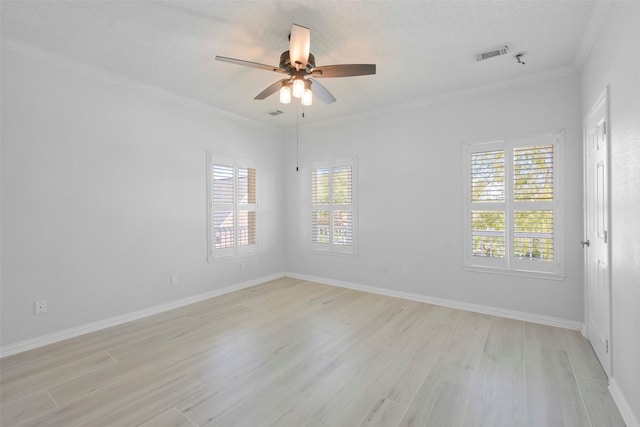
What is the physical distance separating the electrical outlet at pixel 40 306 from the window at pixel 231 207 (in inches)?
76.8

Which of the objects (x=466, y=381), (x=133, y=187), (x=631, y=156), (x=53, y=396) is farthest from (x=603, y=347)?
(x=133, y=187)

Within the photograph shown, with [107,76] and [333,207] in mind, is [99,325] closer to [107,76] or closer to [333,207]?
[107,76]

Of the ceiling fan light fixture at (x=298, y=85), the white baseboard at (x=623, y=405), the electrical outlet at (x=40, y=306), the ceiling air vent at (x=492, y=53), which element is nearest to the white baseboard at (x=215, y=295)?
the electrical outlet at (x=40, y=306)

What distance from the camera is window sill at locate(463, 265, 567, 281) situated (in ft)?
11.2

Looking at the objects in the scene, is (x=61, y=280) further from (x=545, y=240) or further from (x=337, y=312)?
(x=545, y=240)

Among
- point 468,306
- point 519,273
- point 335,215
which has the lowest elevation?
point 468,306

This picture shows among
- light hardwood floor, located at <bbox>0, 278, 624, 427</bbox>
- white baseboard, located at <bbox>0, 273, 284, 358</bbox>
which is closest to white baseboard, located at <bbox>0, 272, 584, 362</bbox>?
white baseboard, located at <bbox>0, 273, 284, 358</bbox>

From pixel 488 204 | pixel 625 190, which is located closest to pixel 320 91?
pixel 625 190

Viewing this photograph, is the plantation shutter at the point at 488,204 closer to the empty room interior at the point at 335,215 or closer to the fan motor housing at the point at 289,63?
the empty room interior at the point at 335,215

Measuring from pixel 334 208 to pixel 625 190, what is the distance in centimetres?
376

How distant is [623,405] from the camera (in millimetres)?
1948

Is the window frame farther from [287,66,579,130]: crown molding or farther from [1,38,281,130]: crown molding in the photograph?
[1,38,281,130]: crown molding

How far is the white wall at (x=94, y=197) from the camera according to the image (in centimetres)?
288

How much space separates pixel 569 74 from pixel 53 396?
571cm
